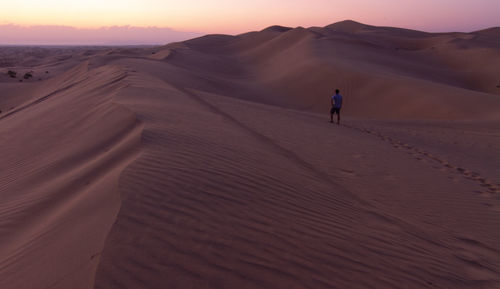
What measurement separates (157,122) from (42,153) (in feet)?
7.38

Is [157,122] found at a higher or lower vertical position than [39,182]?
higher

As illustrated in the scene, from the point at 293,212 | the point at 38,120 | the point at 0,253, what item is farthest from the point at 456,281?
the point at 38,120

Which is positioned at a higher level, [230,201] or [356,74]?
[356,74]

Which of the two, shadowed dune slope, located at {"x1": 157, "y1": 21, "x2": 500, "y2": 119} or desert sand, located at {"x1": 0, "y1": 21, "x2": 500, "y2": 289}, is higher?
shadowed dune slope, located at {"x1": 157, "y1": 21, "x2": 500, "y2": 119}

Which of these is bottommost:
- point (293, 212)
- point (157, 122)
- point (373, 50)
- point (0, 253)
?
point (0, 253)

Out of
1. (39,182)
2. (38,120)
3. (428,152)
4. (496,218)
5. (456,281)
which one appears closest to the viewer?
(456,281)

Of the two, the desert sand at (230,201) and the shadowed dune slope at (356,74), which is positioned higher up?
the shadowed dune slope at (356,74)

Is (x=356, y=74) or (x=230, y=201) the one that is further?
(x=356, y=74)

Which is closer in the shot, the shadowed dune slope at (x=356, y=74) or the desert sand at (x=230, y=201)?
the desert sand at (x=230, y=201)

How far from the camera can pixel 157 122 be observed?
6.79 meters

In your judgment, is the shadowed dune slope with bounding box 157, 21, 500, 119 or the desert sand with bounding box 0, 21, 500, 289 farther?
the shadowed dune slope with bounding box 157, 21, 500, 119

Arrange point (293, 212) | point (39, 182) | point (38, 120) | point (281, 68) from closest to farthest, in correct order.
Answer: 1. point (293, 212)
2. point (39, 182)
3. point (38, 120)
4. point (281, 68)

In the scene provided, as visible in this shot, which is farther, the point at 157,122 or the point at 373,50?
the point at 373,50

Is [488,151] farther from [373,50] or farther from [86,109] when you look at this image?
[373,50]
